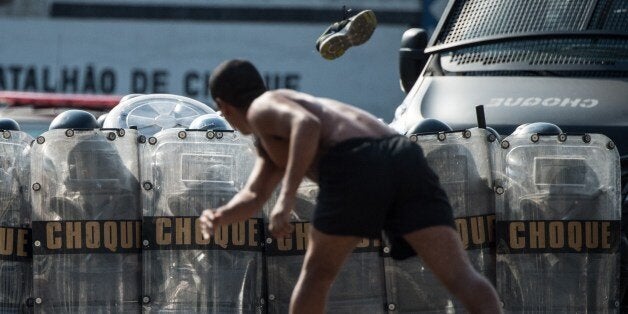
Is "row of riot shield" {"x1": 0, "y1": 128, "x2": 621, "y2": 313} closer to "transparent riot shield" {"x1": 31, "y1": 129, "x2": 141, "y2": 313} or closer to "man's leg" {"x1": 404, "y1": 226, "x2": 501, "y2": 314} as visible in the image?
"transparent riot shield" {"x1": 31, "y1": 129, "x2": 141, "y2": 313}

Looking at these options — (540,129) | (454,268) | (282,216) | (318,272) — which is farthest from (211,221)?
(540,129)

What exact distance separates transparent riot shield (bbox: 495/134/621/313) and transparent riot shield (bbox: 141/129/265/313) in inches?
45.7

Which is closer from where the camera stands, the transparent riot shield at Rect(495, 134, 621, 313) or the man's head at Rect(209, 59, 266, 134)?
the man's head at Rect(209, 59, 266, 134)

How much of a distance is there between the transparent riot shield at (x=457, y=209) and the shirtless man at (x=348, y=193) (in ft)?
2.98

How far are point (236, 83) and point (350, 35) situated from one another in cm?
134

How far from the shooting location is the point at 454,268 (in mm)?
5195

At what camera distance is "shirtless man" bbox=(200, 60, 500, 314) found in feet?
16.8

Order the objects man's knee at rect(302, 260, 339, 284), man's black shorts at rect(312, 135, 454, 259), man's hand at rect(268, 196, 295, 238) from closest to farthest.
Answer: man's hand at rect(268, 196, 295, 238) → man's black shorts at rect(312, 135, 454, 259) → man's knee at rect(302, 260, 339, 284)

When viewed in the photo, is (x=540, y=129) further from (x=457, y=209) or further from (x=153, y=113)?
(x=153, y=113)

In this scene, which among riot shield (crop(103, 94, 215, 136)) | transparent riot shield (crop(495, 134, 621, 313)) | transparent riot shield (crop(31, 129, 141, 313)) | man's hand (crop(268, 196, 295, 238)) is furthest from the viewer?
riot shield (crop(103, 94, 215, 136))

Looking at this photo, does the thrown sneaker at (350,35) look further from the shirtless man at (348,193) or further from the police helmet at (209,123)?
the shirtless man at (348,193)

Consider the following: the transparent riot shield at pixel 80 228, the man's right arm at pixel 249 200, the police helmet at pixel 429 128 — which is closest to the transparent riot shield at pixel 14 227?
the transparent riot shield at pixel 80 228

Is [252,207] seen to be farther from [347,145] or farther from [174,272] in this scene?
[174,272]

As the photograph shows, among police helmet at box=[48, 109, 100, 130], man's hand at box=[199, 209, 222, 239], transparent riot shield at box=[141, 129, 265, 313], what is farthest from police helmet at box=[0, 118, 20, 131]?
man's hand at box=[199, 209, 222, 239]
